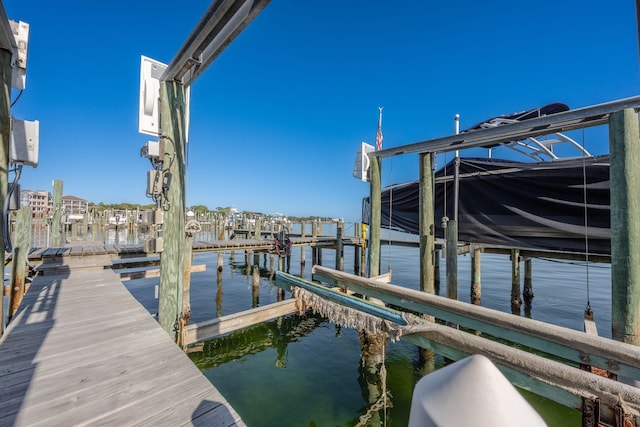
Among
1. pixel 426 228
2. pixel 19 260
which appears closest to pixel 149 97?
pixel 19 260

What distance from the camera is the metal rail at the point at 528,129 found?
3846 millimetres

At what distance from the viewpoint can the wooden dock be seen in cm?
216

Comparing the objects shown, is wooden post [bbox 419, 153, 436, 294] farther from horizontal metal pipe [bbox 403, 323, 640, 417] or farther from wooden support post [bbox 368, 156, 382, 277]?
horizontal metal pipe [bbox 403, 323, 640, 417]

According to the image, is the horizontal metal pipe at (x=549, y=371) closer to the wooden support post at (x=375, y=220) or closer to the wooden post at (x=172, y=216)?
the wooden support post at (x=375, y=220)

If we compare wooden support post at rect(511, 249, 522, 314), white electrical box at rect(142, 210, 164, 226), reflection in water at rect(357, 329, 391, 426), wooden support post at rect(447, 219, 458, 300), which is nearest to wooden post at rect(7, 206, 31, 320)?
white electrical box at rect(142, 210, 164, 226)

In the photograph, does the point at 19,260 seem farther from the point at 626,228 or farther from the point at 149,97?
the point at 626,228

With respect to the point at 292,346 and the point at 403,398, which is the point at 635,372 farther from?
the point at 292,346

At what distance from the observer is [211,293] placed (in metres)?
12.4

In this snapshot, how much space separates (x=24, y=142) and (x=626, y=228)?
314 inches

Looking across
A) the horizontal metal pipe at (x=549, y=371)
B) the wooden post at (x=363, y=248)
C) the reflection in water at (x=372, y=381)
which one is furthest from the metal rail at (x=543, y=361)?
the wooden post at (x=363, y=248)

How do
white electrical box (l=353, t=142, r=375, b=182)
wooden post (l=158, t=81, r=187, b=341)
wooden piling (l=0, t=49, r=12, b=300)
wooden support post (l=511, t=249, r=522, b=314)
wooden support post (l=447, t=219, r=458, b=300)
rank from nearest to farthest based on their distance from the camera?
wooden piling (l=0, t=49, r=12, b=300) < wooden post (l=158, t=81, r=187, b=341) < wooden support post (l=447, t=219, r=458, b=300) < white electrical box (l=353, t=142, r=375, b=182) < wooden support post (l=511, t=249, r=522, b=314)

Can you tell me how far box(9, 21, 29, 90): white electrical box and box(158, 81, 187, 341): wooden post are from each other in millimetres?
1587

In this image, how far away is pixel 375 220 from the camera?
650cm

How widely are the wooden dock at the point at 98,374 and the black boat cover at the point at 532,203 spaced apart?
5.96 meters
